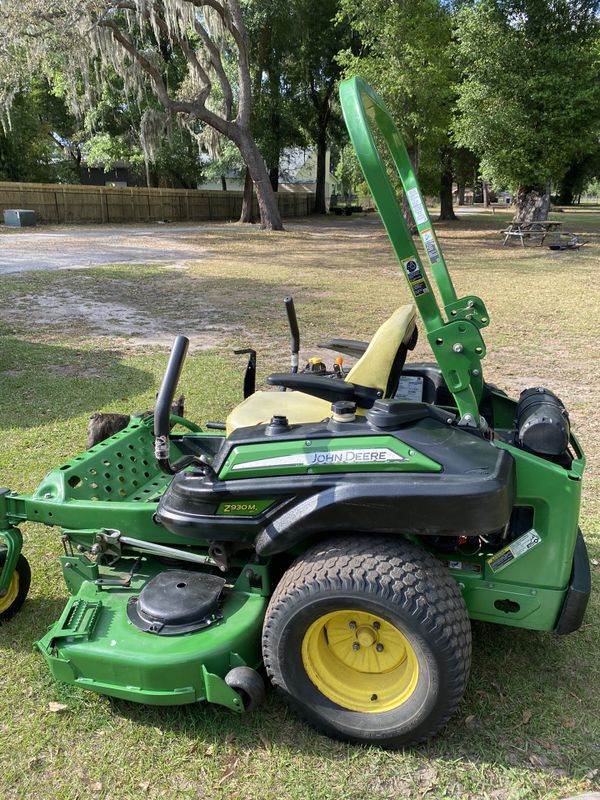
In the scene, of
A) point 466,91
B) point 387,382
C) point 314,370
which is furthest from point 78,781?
point 466,91

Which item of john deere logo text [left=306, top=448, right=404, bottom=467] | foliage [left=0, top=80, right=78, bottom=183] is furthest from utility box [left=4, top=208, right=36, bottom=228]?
john deere logo text [left=306, top=448, right=404, bottom=467]

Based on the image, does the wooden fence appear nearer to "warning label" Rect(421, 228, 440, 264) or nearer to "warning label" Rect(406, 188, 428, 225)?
"warning label" Rect(406, 188, 428, 225)

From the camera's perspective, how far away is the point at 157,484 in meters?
3.13

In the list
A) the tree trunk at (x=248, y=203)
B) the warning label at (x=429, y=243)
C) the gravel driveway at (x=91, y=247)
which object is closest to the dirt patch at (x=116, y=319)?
the gravel driveway at (x=91, y=247)

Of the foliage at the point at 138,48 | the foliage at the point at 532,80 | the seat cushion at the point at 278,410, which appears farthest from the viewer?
the foliage at the point at 138,48

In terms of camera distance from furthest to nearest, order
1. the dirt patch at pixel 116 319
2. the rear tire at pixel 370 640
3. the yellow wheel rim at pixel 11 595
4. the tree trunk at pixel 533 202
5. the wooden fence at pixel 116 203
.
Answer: the wooden fence at pixel 116 203
the tree trunk at pixel 533 202
the dirt patch at pixel 116 319
the yellow wheel rim at pixel 11 595
the rear tire at pixel 370 640

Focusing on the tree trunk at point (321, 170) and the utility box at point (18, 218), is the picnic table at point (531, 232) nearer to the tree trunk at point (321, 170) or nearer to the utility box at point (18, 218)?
the tree trunk at point (321, 170)

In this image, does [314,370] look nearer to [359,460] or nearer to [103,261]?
[359,460]

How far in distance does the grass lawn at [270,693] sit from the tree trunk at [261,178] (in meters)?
11.5

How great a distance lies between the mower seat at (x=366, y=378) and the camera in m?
2.48

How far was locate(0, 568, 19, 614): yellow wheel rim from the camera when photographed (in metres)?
2.87

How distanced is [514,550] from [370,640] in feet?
1.89

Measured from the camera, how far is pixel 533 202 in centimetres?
2111

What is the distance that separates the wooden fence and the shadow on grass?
2150cm
